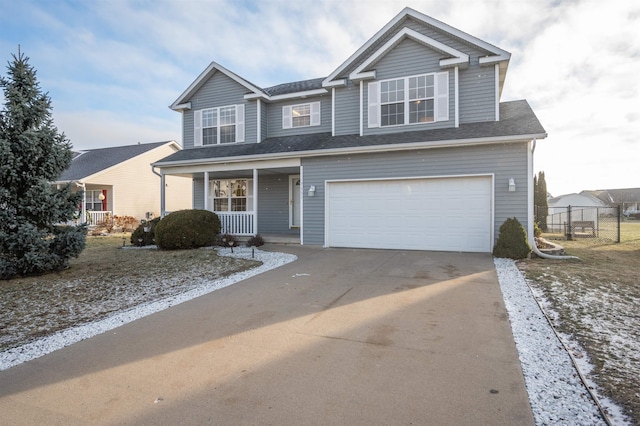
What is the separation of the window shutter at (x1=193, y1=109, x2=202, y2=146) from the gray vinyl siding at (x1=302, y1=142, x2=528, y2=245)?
5990mm

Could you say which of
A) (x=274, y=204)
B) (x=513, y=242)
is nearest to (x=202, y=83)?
(x=274, y=204)

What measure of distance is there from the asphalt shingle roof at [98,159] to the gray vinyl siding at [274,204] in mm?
11722

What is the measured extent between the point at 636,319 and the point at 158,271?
866 cm

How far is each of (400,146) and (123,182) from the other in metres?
18.5

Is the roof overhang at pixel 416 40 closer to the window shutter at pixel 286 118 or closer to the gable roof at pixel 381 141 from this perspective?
the gable roof at pixel 381 141

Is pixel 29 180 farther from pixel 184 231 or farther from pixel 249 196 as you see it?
pixel 249 196

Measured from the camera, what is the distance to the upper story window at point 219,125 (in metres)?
14.7

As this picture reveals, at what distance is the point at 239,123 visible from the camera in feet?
48.3

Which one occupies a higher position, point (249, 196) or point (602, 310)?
point (249, 196)

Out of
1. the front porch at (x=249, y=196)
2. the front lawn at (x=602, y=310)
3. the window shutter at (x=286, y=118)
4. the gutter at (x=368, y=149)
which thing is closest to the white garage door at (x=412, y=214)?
the gutter at (x=368, y=149)

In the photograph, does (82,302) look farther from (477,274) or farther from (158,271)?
(477,274)

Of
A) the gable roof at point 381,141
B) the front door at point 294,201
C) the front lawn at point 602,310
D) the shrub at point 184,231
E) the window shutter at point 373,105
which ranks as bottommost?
the front lawn at point 602,310

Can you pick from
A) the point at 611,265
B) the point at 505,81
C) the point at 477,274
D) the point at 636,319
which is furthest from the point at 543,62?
the point at 636,319

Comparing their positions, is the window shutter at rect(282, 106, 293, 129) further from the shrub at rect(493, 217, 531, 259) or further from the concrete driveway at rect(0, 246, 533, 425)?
the concrete driveway at rect(0, 246, 533, 425)
